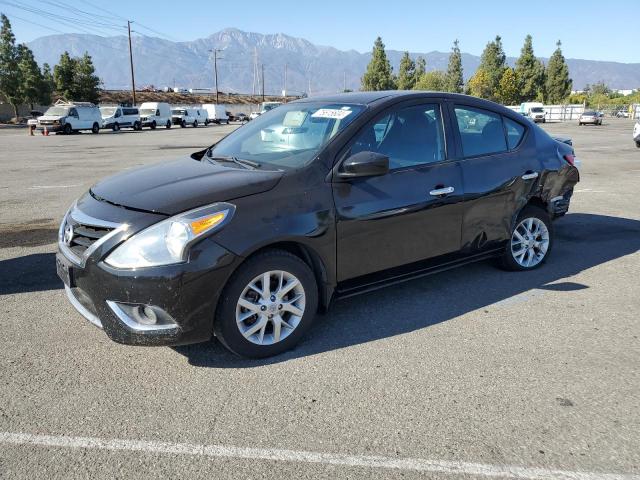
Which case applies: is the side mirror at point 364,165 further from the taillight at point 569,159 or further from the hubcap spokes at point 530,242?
the taillight at point 569,159

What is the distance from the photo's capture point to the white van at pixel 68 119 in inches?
1363

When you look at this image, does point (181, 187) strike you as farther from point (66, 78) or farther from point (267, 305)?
point (66, 78)

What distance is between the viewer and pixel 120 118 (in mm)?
41531

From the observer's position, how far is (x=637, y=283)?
5113 millimetres

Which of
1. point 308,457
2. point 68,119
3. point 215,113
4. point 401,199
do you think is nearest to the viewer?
point 308,457

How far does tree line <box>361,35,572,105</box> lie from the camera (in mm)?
74750

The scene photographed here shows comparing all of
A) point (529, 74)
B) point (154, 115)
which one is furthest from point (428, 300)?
point (529, 74)

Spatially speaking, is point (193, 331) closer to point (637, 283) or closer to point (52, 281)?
point (52, 281)

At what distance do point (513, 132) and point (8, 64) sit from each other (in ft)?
192

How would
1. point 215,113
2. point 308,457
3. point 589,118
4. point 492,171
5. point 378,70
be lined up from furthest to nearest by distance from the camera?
1. point 378,70
2. point 215,113
3. point 589,118
4. point 492,171
5. point 308,457

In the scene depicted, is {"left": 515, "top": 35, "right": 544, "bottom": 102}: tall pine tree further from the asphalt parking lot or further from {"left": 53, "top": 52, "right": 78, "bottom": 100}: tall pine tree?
the asphalt parking lot

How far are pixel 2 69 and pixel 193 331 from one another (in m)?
59.1

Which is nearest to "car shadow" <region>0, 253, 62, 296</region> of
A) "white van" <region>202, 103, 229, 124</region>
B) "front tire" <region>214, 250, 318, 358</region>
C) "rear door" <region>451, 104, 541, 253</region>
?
"front tire" <region>214, 250, 318, 358</region>

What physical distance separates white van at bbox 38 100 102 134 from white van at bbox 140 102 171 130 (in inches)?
282
